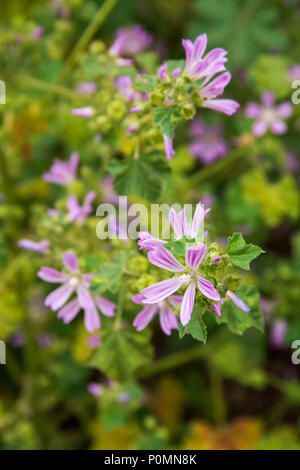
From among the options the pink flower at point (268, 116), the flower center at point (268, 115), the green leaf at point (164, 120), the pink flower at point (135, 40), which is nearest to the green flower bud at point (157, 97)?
the green leaf at point (164, 120)

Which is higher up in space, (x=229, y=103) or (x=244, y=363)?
(x=229, y=103)

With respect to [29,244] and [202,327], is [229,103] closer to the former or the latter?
[202,327]

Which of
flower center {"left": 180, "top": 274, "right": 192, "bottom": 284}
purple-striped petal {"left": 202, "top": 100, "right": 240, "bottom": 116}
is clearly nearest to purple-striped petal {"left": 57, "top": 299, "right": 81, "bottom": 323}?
flower center {"left": 180, "top": 274, "right": 192, "bottom": 284}

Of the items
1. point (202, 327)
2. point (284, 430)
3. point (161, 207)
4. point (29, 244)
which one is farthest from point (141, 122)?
point (284, 430)

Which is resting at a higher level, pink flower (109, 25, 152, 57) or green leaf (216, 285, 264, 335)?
pink flower (109, 25, 152, 57)

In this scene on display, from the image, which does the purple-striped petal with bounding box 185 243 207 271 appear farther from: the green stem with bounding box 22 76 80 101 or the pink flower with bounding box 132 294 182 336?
the green stem with bounding box 22 76 80 101

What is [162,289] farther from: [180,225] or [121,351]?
[121,351]
